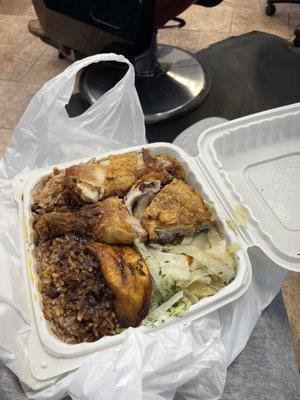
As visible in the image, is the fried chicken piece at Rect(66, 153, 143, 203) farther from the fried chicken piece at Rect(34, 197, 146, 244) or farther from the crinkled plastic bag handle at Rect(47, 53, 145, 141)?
the crinkled plastic bag handle at Rect(47, 53, 145, 141)

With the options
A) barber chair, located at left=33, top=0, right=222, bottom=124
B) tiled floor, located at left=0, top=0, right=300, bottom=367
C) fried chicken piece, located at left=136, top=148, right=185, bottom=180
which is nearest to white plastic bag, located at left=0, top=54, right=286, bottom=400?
fried chicken piece, located at left=136, top=148, right=185, bottom=180

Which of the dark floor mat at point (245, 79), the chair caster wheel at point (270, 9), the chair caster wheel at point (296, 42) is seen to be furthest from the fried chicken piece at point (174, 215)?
the chair caster wheel at point (270, 9)

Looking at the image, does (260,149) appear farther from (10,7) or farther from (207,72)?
(10,7)

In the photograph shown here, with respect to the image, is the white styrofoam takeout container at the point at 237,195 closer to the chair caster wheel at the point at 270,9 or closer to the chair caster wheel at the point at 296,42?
the chair caster wheel at the point at 296,42

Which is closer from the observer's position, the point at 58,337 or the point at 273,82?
the point at 58,337

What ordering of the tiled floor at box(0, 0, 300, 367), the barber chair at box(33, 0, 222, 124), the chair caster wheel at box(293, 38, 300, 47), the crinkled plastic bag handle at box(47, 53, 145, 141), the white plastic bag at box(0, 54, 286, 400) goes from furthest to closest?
the chair caster wheel at box(293, 38, 300, 47) → the tiled floor at box(0, 0, 300, 367) → the barber chair at box(33, 0, 222, 124) → the crinkled plastic bag handle at box(47, 53, 145, 141) → the white plastic bag at box(0, 54, 286, 400)

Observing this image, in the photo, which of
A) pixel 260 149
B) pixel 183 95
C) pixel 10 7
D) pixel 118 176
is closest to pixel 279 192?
pixel 260 149
